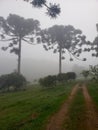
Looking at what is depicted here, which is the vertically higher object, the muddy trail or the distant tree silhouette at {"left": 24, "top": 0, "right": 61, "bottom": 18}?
the distant tree silhouette at {"left": 24, "top": 0, "right": 61, "bottom": 18}

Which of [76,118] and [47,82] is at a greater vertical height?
[47,82]

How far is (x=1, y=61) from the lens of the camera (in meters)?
120

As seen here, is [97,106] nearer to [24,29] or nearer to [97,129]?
[97,129]

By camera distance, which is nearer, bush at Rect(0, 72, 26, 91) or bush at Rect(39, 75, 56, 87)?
bush at Rect(39, 75, 56, 87)

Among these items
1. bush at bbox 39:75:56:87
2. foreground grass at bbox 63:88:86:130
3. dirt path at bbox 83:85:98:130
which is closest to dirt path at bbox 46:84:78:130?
foreground grass at bbox 63:88:86:130

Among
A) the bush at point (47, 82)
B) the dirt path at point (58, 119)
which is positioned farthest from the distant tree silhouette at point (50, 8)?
the bush at point (47, 82)

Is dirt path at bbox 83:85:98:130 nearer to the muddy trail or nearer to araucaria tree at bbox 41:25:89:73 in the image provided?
the muddy trail

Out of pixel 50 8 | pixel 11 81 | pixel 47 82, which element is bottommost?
pixel 47 82

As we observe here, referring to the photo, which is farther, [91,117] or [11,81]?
[11,81]

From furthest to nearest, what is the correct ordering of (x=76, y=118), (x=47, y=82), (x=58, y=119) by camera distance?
(x=47, y=82)
(x=58, y=119)
(x=76, y=118)

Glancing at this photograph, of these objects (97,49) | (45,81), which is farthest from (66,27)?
(45,81)

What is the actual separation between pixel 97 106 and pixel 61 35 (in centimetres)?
3631

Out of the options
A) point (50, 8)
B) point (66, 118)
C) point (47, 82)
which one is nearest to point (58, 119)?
point (66, 118)

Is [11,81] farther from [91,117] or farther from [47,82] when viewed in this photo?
[91,117]
